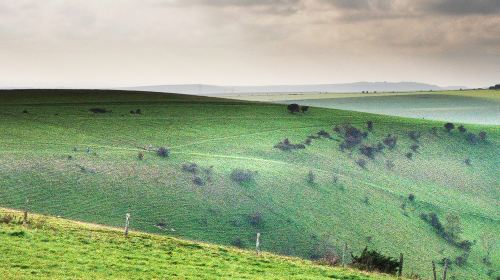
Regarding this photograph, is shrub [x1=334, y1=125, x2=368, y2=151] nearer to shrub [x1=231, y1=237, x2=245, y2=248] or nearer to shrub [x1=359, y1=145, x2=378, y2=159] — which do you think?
shrub [x1=359, y1=145, x2=378, y2=159]

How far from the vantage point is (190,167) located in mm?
105938

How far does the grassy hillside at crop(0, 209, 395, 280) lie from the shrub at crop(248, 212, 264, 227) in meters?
45.8

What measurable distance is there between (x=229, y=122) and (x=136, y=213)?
6638 cm

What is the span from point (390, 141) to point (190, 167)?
61.4 meters

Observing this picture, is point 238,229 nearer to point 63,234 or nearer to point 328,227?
point 328,227

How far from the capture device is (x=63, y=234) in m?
41.7

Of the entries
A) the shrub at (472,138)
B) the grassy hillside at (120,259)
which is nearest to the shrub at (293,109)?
the shrub at (472,138)

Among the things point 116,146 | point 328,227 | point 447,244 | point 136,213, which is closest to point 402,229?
point 447,244

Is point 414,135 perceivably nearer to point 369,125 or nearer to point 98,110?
point 369,125

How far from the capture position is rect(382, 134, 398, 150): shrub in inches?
5679

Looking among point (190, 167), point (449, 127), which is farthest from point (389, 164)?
point (190, 167)

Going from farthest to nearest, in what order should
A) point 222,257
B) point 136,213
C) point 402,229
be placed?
point 402,229, point 136,213, point 222,257

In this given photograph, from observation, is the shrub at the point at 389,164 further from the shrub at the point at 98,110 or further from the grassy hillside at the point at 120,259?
Result: the grassy hillside at the point at 120,259

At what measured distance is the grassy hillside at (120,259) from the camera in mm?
30750
